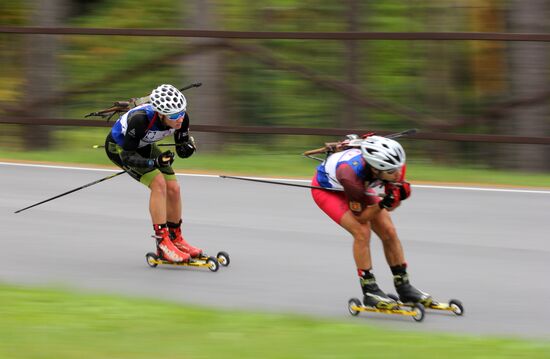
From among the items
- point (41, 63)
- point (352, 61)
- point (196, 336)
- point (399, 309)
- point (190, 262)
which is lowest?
point (41, 63)

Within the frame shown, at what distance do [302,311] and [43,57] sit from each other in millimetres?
10984

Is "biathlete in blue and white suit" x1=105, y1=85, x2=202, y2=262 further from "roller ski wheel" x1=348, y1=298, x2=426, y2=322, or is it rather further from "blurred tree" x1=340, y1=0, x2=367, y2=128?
"blurred tree" x1=340, y1=0, x2=367, y2=128

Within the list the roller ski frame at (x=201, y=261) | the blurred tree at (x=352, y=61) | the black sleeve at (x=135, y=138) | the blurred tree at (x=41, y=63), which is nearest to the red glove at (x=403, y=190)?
the roller ski frame at (x=201, y=261)

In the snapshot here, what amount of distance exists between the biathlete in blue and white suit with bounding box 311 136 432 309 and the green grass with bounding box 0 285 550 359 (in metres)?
0.42

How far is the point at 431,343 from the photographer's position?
6.96 m

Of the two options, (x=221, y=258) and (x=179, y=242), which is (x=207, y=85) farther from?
(x=221, y=258)

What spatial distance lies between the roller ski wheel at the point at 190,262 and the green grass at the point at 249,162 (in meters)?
4.89

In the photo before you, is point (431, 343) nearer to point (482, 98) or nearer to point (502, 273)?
point (502, 273)

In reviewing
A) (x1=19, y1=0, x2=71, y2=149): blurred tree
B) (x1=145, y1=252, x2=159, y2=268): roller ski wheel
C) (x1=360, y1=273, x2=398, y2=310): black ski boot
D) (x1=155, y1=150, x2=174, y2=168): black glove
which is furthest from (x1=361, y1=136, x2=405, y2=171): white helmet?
(x1=19, y1=0, x2=71, y2=149): blurred tree

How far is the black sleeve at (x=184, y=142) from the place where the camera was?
32.0 ft

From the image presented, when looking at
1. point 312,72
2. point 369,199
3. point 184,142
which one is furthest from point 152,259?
point 312,72

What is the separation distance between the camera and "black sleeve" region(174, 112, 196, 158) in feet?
32.0

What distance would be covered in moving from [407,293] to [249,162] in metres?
7.76

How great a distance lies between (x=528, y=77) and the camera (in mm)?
15906
